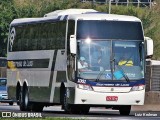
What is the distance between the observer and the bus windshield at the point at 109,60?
3262 centimetres

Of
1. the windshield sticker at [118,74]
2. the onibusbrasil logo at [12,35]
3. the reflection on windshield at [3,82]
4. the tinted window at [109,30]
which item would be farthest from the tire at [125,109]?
the reflection on windshield at [3,82]

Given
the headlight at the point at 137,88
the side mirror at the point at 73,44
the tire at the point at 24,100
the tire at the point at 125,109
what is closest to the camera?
the side mirror at the point at 73,44

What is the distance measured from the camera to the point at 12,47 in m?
39.6

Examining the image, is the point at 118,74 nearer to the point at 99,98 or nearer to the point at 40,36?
the point at 99,98

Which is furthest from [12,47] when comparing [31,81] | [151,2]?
[151,2]

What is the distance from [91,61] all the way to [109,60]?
68cm

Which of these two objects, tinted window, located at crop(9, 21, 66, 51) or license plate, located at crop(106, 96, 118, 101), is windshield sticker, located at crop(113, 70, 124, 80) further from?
tinted window, located at crop(9, 21, 66, 51)

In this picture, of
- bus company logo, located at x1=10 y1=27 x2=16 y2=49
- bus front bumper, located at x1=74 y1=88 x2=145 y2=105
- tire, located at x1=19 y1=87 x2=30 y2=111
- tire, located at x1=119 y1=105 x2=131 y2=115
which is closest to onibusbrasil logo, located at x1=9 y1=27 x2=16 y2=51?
bus company logo, located at x1=10 y1=27 x2=16 y2=49

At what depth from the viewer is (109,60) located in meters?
32.8

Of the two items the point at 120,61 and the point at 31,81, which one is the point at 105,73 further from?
the point at 31,81

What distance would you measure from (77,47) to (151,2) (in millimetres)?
84059

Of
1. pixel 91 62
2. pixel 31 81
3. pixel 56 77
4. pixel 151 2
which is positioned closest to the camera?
pixel 91 62

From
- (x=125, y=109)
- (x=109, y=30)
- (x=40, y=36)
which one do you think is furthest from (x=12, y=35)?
(x=125, y=109)

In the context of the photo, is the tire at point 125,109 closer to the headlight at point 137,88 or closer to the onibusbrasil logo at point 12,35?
the headlight at point 137,88
